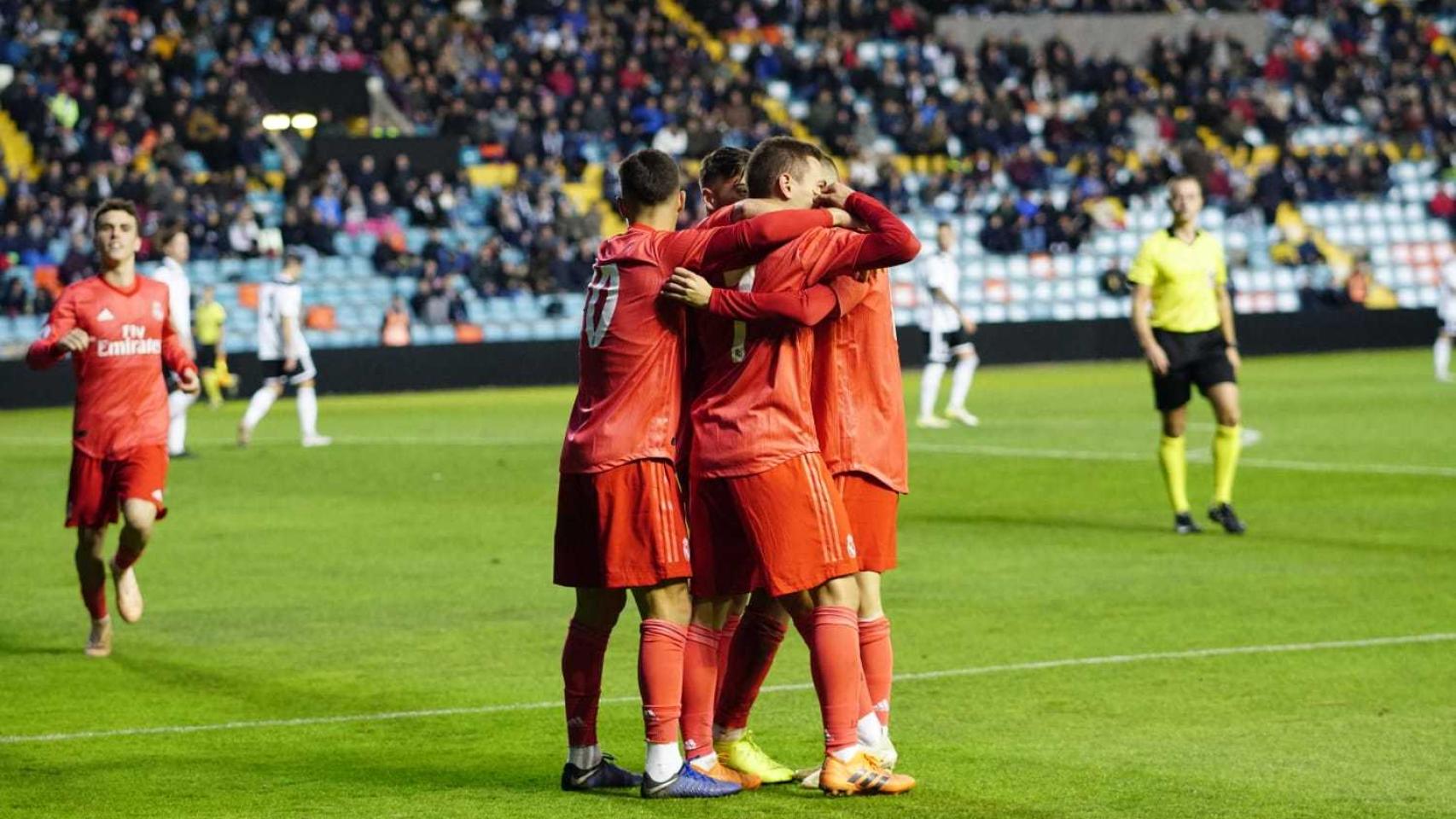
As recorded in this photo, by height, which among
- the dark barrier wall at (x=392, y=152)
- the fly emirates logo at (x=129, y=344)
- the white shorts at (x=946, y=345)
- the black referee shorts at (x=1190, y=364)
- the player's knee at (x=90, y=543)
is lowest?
the player's knee at (x=90, y=543)

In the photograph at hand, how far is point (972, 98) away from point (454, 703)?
36700mm

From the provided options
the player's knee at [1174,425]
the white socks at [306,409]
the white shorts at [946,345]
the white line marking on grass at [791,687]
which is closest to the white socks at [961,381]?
the white shorts at [946,345]

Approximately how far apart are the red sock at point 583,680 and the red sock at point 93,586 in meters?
4.07

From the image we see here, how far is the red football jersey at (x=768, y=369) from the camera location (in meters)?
6.52

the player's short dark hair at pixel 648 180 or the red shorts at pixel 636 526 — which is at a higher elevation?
the player's short dark hair at pixel 648 180

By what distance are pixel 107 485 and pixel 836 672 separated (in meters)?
4.79

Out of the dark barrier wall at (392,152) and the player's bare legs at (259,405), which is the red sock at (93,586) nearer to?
the player's bare legs at (259,405)

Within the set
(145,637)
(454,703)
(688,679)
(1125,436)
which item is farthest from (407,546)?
(1125,436)

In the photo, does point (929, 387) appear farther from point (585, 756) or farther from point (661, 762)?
point (661, 762)

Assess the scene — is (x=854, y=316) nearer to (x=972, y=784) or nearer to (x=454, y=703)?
(x=972, y=784)

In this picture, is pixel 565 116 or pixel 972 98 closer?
pixel 565 116

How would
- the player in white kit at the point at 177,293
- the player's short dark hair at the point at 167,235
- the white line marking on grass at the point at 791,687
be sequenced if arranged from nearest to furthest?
the white line marking on grass at the point at 791,687
the player in white kit at the point at 177,293
the player's short dark hair at the point at 167,235

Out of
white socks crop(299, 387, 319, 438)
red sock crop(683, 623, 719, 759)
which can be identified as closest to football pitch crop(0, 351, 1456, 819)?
red sock crop(683, 623, 719, 759)

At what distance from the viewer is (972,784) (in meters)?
6.84
